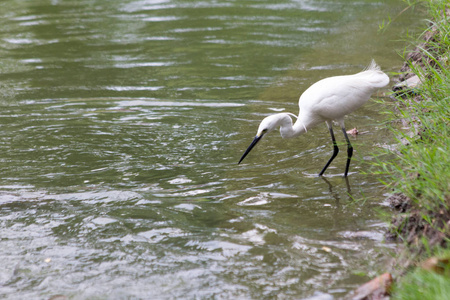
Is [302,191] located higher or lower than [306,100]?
lower

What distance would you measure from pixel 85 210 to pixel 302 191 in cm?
181

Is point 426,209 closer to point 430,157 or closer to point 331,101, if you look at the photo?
point 430,157

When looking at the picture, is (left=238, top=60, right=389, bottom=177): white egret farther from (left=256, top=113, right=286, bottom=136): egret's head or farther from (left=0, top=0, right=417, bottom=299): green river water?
(left=0, top=0, right=417, bottom=299): green river water

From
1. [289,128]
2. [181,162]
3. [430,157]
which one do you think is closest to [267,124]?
[289,128]

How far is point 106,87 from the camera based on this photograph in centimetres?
807

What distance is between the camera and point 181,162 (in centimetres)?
546

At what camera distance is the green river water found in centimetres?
346

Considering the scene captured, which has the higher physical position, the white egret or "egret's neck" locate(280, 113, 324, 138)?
the white egret

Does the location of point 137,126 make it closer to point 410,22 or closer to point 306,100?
point 306,100

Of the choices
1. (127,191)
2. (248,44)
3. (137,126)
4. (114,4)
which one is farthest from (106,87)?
(114,4)

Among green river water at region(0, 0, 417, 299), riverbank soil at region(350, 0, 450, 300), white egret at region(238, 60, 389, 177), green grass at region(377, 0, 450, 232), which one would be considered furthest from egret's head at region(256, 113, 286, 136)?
riverbank soil at region(350, 0, 450, 300)

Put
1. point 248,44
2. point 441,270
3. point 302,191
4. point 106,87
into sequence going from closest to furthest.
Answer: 1. point 441,270
2. point 302,191
3. point 106,87
4. point 248,44

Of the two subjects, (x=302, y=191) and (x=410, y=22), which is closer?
(x=302, y=191)

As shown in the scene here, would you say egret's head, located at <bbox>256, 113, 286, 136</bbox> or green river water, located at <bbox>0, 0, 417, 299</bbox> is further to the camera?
egret's head, located at <bbox>256, 113, 286, 136</bbox>
